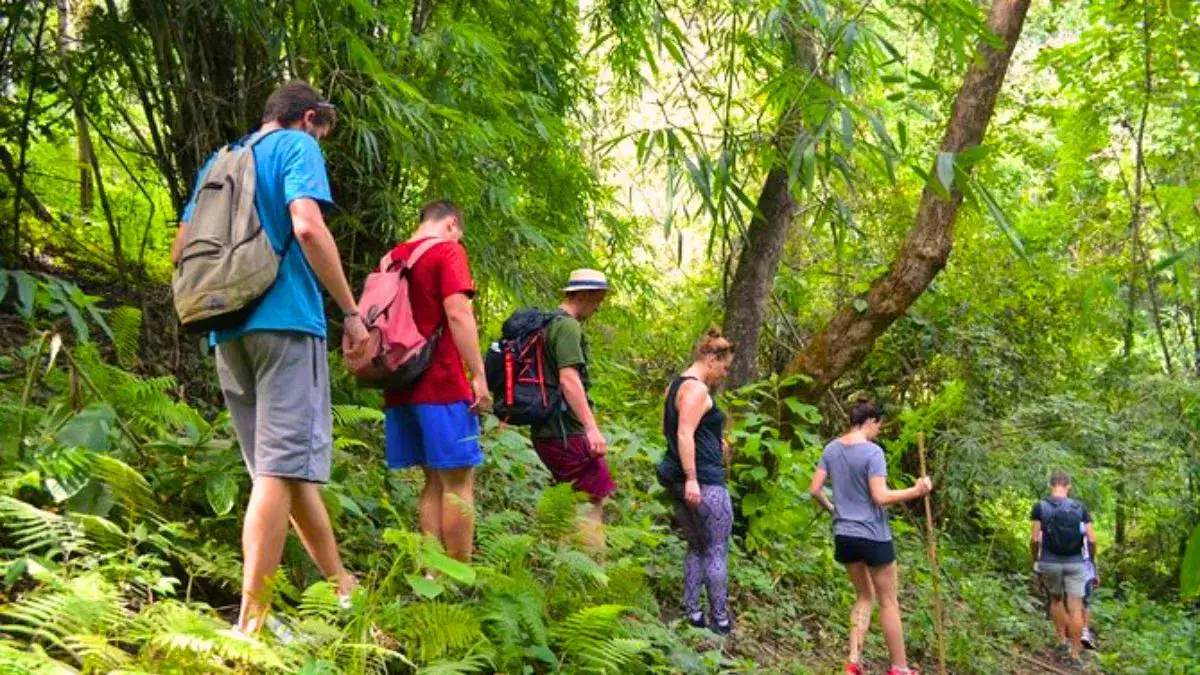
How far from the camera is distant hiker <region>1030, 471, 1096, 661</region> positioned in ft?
33.5

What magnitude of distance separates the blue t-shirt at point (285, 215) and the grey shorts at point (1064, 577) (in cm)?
866

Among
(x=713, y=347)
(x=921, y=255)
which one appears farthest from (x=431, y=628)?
(x=921, y=255)

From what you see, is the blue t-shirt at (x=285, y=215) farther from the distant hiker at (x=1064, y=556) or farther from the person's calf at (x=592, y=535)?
→ the distant hiker at (x=1064, y=556)

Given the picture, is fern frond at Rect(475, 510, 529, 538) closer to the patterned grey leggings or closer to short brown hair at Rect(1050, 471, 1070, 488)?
the patterned grey leggings

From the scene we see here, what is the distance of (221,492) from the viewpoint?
3994 mm

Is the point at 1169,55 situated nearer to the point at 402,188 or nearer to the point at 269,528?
the point at 402,188

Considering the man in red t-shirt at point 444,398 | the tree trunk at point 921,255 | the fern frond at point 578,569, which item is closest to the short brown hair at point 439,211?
the man in red t-shirt at point 444,398

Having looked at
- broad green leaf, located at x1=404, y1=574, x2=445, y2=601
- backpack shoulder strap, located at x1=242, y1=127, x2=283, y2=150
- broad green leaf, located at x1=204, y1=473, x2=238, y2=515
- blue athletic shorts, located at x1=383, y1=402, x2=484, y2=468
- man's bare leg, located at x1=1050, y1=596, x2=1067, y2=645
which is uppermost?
backpack shoulder strap, located at x1=242, y1=127, x2=283, y2=150

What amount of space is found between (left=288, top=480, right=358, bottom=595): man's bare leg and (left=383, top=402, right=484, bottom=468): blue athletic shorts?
71cm

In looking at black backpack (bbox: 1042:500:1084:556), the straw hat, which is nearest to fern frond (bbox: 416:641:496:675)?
the straw hat

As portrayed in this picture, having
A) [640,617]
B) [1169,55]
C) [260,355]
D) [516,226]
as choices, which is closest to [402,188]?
[516,226]

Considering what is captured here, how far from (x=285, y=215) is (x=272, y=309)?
30cm

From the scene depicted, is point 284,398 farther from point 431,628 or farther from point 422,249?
point 422,249

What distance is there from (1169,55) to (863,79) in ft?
9.41
